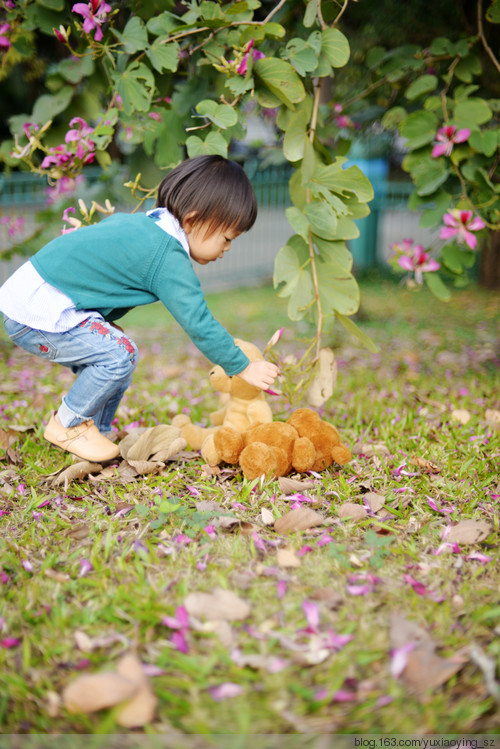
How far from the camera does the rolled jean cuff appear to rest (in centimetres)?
223

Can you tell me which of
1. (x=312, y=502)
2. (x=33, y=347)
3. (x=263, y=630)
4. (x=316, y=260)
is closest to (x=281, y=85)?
(x=316, y=260)

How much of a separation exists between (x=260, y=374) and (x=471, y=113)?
169cm

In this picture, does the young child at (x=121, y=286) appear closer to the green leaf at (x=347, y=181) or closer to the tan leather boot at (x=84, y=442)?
the tan leather boot at (x=84, y=442)

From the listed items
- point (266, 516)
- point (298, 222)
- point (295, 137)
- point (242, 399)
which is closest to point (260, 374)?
point (242, 399)

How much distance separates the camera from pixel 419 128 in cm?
282

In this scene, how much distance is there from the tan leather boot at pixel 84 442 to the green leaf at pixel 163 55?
1386 mm

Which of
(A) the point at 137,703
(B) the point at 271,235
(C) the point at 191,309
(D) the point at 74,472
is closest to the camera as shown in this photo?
(A) the point at 137,703

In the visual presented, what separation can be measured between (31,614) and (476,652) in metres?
0.97

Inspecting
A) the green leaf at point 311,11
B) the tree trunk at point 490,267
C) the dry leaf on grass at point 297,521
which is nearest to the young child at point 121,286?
the dry leaf on grass at point 297,521

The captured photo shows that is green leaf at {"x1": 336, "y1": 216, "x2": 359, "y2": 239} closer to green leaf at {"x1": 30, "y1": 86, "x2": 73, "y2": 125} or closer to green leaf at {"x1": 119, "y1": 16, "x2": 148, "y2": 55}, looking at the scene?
green leaf at {"x1": 119, "y1": 16, "x2": 148, "y2": 55}

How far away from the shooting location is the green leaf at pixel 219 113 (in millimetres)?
2215

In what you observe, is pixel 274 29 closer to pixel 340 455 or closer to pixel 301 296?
pixel 301 296

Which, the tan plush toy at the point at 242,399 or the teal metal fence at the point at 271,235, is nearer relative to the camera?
the tan plush toy at the point at 242,399

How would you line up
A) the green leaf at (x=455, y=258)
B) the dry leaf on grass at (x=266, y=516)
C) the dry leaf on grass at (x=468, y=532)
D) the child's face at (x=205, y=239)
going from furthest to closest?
the green leaf at (x=455, y=258), the child's face at (x=205, y=239), the dry leaf on grass at (x=266, y=516), the dry leaf on grass at (x=468, y=532)
